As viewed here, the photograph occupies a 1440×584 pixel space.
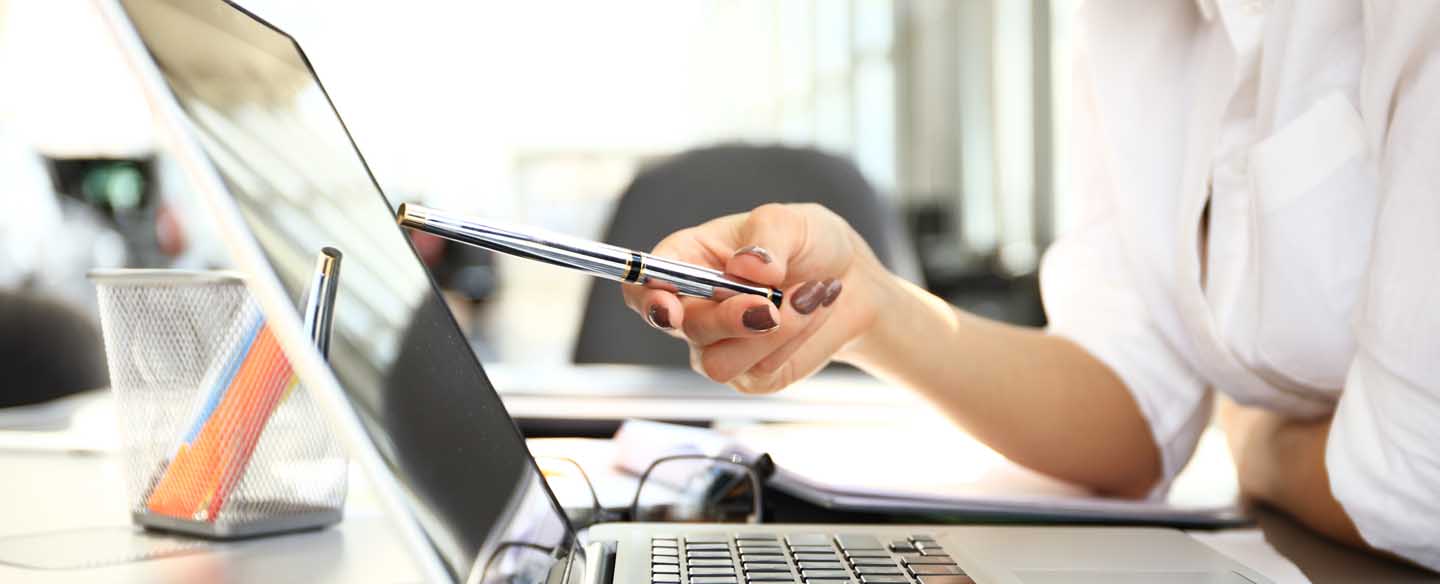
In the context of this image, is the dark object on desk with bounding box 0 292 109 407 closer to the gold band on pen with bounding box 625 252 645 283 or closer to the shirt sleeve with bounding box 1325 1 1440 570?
the gold band on pen with bounding box 625 252 645 283

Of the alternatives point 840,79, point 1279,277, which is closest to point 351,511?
point 1279,277

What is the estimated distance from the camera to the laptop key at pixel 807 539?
1.32 ft

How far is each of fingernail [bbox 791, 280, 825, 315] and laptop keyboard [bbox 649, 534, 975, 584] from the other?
0.11 metres

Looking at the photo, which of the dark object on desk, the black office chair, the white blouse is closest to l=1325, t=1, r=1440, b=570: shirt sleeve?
the white blouse

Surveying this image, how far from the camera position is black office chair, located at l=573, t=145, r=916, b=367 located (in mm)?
1157

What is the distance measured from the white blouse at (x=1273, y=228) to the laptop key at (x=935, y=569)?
0.19 meters

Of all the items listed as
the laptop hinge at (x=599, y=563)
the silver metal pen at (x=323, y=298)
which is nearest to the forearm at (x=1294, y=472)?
the laptop hinge at (x=599, y=563)

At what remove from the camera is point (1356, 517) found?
1.48 ft

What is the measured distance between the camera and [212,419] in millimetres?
428

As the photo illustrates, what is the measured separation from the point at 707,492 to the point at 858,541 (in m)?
0.10

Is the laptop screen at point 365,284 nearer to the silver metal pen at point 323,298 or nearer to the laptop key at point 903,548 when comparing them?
the silver metal pen at point 323,298

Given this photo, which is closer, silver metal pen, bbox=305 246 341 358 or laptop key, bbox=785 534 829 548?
silver metal pen, bbox=305 246 341 358

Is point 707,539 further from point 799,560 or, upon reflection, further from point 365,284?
point 365,284

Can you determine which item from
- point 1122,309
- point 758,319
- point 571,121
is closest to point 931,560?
point 758,319
